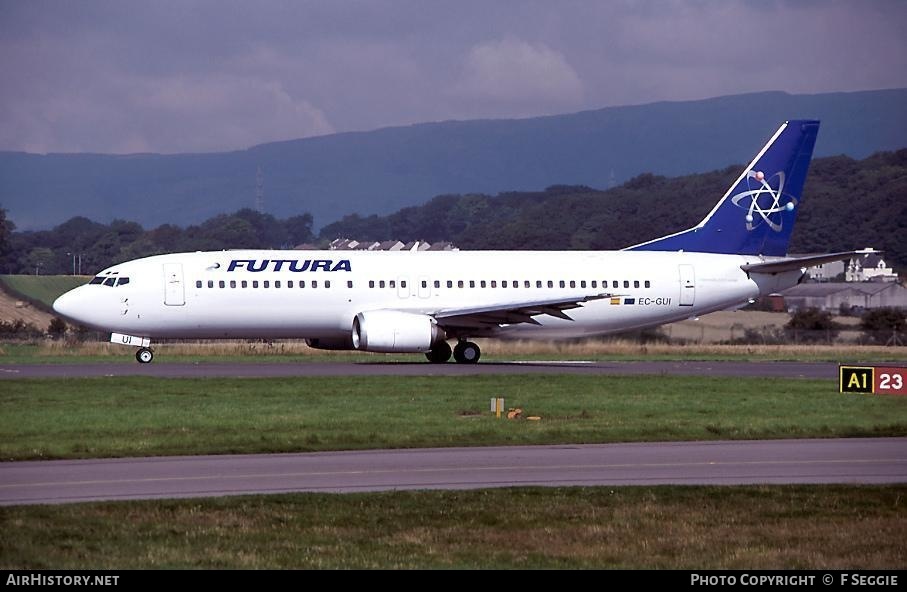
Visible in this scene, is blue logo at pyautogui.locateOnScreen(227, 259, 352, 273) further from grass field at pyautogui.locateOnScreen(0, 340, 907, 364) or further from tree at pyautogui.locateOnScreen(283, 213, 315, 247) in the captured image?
tree at pyautogui.locateOnScreen(283, 213, 315, 247)

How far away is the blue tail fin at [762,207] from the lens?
52594 millimetres

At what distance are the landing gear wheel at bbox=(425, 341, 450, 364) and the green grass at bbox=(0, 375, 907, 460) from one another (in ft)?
32.1

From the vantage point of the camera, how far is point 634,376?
4122cm

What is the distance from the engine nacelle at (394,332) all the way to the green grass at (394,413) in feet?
21.2

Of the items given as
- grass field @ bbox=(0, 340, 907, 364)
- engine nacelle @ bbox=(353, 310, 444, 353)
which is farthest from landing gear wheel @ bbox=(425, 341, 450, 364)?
engine nacelle @ bbox=(353, 310, 444, 353)

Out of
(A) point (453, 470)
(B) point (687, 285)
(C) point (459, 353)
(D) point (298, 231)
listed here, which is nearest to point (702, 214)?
(D) point (298, 231)

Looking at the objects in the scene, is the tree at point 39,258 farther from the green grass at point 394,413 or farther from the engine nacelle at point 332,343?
the green grass at point 394,413

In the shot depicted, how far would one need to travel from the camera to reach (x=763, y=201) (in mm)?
52625

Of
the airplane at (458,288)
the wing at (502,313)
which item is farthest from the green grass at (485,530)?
the airplane at (458,288)

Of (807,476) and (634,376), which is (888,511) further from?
(634,376)

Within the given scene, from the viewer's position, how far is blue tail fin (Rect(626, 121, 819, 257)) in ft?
173

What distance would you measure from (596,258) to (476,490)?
106 feet

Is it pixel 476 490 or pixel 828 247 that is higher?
pixel 828 247

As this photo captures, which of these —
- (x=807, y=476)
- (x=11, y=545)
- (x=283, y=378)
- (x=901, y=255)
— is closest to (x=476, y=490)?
(x=807, y=476)
